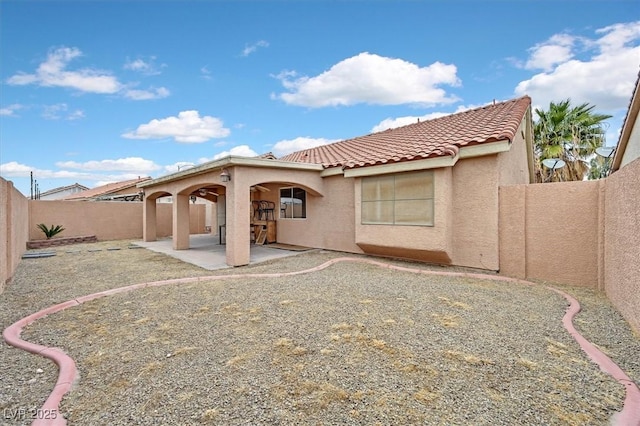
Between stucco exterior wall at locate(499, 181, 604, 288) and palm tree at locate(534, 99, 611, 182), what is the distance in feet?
39.3

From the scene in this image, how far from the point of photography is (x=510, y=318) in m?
5.98

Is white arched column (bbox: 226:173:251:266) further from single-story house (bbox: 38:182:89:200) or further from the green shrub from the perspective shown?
single-story house (bbox: 38:182:89:200)

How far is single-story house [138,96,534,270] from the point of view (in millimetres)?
10008

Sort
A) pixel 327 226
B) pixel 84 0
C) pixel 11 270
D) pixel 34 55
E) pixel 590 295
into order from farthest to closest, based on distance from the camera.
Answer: pixel 327 226, pixel 34 55, pixel 84 0, pixel 11 270, pixel 590 295

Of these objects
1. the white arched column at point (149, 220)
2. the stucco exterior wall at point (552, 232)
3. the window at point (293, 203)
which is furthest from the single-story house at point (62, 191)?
the stucco exterior wall at point (552, 232)

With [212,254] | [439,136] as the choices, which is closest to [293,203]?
[212,254]

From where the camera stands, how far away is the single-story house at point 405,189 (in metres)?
10.0

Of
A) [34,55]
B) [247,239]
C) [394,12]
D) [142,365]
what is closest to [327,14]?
[394,12]

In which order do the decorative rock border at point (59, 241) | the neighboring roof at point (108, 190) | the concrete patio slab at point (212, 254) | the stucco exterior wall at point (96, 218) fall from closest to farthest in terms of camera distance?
the concrete patio slab at point (212, 254), the decorative rock border at point (59, 241), the stucco exterior wall at point (96, 218), the neighboring roof at point (108, 190)

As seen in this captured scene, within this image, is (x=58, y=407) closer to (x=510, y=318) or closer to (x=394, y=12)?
(x=510, y=318)

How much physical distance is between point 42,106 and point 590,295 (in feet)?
90.9

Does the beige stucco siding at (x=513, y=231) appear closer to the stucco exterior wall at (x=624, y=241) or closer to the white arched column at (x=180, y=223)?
the stucco exterior wall at (x=624, y=241)

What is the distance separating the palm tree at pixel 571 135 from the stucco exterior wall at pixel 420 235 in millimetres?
12557

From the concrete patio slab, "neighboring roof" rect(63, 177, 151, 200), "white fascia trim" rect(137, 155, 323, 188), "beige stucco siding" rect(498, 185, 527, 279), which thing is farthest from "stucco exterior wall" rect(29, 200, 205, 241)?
"beige stucco siding" rect(498, 185, 527, 279)
